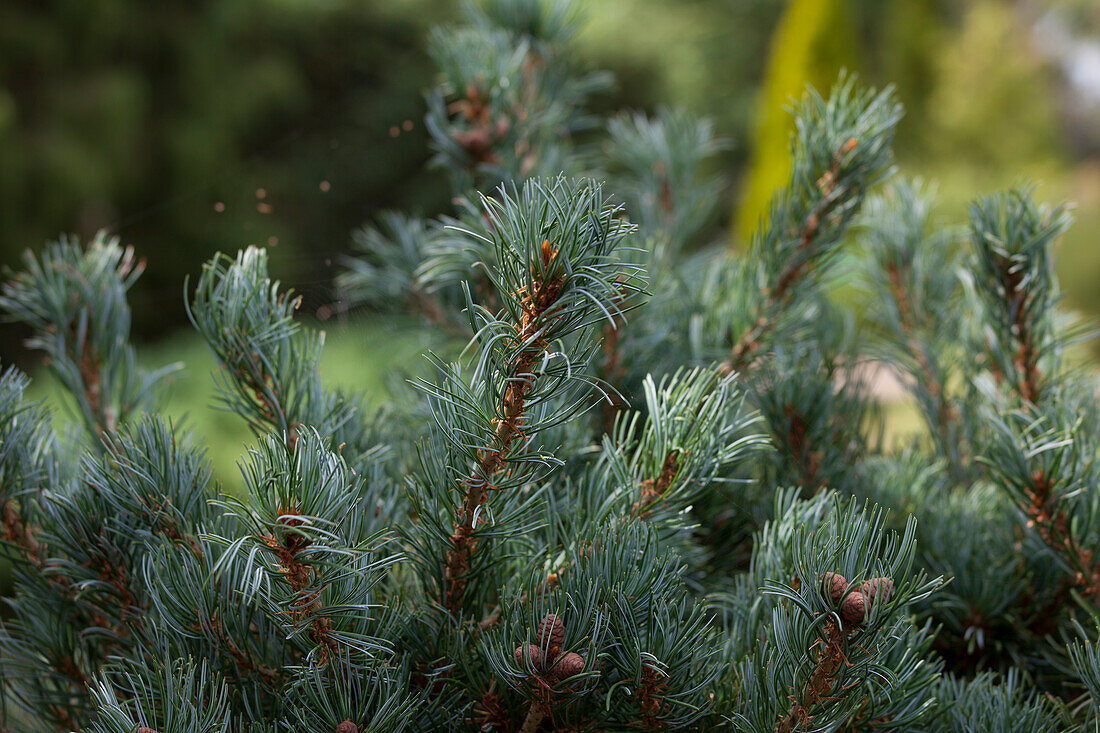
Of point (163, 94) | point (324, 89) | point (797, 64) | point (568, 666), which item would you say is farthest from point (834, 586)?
point (163, 94)

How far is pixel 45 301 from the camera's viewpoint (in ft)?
2.04

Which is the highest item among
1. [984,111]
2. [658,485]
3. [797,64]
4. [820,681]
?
[984,111]

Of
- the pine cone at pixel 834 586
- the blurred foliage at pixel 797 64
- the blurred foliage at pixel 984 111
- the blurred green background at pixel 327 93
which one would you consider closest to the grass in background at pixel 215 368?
the blurred green background at pixel 327 93

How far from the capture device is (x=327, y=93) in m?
4.16

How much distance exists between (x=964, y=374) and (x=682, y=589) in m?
0.42

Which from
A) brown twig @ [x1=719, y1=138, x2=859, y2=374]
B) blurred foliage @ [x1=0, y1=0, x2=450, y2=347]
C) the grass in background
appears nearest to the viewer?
brown twig @ [x1=719, y1=138, x2=859, y2=374]

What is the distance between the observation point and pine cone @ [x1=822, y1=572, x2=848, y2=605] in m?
0.33

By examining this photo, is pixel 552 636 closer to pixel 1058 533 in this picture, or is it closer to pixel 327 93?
→ pixel 1058 533

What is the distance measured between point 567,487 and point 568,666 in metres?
0.11

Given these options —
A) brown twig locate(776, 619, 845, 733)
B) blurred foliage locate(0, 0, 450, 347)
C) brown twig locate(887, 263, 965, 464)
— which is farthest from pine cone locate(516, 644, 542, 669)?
blurred foliage locate(0, 0, 450, 347)

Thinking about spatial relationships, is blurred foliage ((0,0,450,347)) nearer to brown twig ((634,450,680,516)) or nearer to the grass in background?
the grass in background

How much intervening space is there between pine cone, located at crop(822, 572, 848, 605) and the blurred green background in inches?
111

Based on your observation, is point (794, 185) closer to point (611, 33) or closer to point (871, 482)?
point (871, 482)

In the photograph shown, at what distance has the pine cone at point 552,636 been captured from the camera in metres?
0.37
